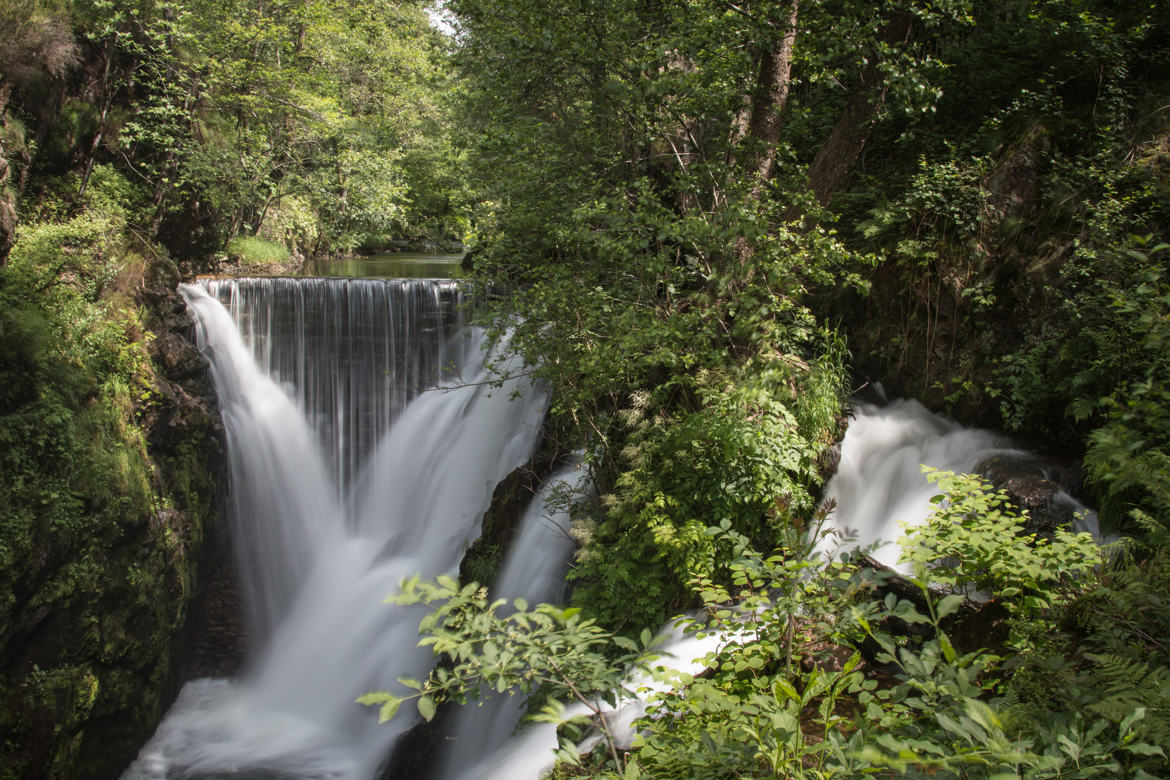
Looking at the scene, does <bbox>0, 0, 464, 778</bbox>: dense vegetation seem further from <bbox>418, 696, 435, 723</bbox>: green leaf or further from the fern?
the fern

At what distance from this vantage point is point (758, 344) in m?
6.00

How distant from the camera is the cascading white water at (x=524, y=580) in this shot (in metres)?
5.94

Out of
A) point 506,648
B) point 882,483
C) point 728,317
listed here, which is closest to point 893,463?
point 882,483

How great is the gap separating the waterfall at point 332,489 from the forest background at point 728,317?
2.69 ft

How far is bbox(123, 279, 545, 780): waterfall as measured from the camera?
809 centimetres

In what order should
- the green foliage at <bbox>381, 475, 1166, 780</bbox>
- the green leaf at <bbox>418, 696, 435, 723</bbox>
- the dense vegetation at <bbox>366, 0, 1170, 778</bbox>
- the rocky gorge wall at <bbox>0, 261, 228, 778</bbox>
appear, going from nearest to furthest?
the green foliage at <bbox>381, 475, 1166, 780</bbox> → the green leaf at <bbox>418, 696, 435, 723</bbox> → the dense vegetation at <bbox>366, 0, 1170, 778</bbox> → the rocky gorge wall at <bbox>0, 261, 228, 778</bbox>

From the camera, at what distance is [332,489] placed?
10664 millimetres

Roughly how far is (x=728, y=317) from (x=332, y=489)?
23.5 feet

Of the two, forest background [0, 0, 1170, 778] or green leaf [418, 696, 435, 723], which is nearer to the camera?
green leaf [418, 696, 435, 723]

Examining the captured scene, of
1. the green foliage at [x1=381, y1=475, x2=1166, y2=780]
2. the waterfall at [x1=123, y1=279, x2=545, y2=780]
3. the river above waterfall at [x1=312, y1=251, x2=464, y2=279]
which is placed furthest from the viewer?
the river above waterfall at [x1=312, y1=251, x2=464, y2=279]

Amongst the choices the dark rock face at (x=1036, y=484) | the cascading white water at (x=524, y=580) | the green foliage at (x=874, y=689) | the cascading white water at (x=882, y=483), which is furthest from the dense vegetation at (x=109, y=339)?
the dark rock face at (x=1036, y=484)

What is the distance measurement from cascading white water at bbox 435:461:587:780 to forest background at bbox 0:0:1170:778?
595 millimetres

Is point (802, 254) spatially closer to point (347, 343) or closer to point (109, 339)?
point (347, 343)

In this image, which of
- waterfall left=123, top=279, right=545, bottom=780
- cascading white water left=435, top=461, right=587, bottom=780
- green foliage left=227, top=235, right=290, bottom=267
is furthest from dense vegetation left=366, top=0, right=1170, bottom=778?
→ green foliage left=227, top=235, right=290, bottom=267
